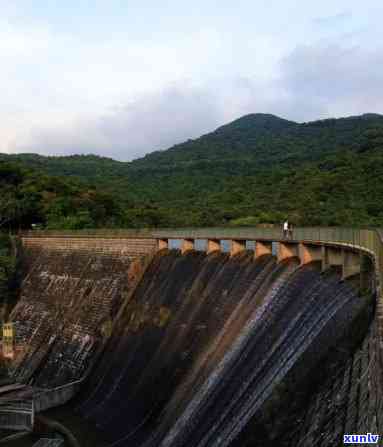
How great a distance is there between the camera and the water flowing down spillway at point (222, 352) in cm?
1156

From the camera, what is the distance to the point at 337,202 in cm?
4834

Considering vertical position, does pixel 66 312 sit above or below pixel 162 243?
below

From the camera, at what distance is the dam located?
33.7 ft

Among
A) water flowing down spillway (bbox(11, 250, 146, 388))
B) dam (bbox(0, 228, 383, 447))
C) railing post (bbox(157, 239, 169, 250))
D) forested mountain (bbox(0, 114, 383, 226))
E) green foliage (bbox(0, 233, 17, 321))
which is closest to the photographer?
dam (bbox(0, 228, 383, 447))

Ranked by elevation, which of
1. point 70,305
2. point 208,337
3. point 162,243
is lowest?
point 70,305

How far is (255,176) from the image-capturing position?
82812 mm

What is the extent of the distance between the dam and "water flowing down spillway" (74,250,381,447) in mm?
58

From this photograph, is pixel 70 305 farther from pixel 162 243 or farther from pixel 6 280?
pixel 6 280

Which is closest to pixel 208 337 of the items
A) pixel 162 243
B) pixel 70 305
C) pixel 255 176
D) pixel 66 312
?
pixel 162 243

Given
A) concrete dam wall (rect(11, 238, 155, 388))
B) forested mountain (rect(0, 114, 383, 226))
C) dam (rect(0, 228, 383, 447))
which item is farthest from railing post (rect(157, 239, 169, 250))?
forested mountain (rect(0, 114, 383, 226))

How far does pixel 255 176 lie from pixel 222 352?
221 ft

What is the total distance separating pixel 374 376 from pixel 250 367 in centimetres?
825

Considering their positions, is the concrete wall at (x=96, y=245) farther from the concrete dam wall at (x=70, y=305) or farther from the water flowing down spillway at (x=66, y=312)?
the water flowing down spillway at (x=66, y=312)

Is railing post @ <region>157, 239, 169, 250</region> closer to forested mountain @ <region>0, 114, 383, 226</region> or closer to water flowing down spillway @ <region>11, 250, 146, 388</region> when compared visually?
water flowing down spillway @ <region>11, 250, 146, 388</region>
